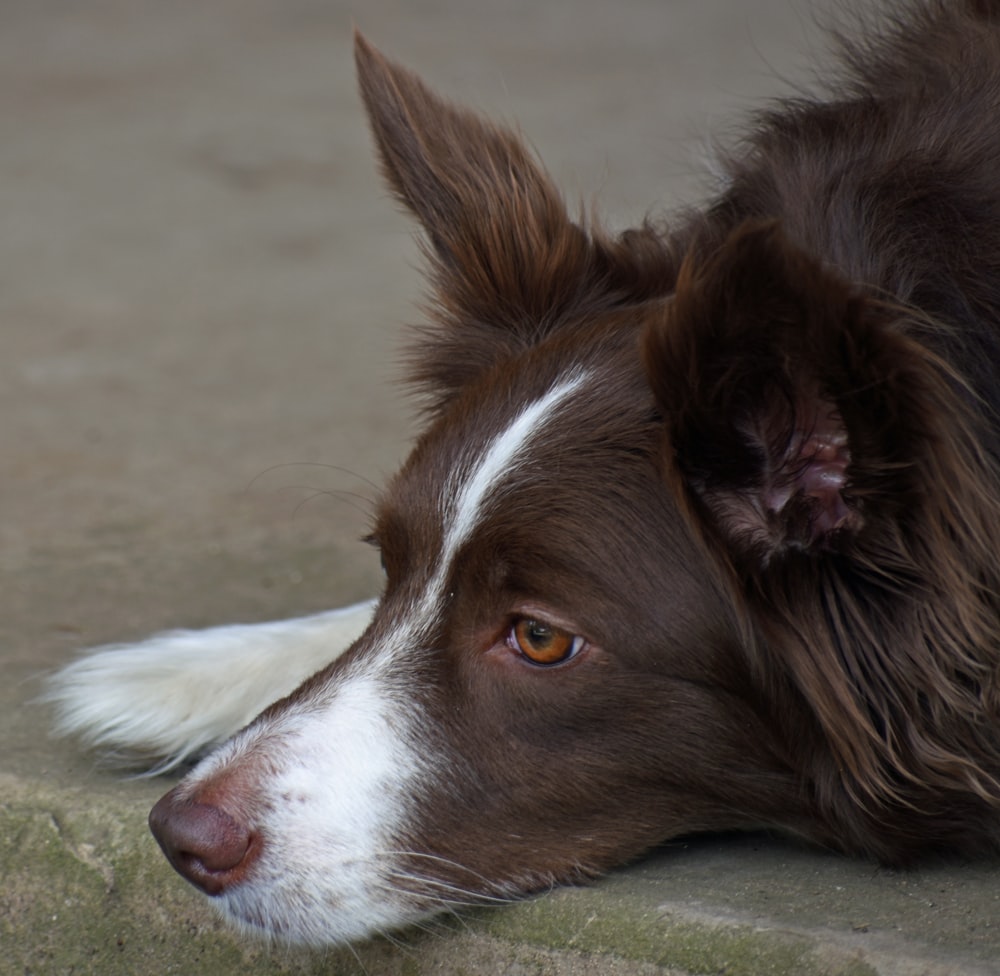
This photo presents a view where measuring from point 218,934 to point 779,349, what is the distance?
1567mm

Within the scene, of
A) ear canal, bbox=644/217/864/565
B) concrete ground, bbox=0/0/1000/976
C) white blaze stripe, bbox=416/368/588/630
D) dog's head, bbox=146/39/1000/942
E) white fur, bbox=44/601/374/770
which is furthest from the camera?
white fur, bbox=44/601/374/770

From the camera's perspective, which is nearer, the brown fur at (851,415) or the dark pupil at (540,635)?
the brown fur at (851,415)

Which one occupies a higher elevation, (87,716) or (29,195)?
(29,195)

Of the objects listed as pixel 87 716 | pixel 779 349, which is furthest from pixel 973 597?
pixel 87 716

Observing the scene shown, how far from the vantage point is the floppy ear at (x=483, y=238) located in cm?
335

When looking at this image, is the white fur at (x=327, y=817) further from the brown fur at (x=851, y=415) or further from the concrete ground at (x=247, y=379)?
the brown fur at (x=851, y=415)

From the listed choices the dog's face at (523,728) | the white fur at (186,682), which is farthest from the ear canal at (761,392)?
the white fur at (186,682)

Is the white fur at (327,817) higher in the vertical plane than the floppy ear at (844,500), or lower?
lower

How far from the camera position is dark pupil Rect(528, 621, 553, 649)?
9.09ft

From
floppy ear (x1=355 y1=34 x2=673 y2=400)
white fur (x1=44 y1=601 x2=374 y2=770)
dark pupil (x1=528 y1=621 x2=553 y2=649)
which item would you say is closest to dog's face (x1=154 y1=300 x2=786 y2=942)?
dark pupil (x1=528 y1=621 x2=553 y2=649)

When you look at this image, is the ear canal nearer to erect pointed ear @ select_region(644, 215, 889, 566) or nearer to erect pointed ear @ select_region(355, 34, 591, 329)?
erect pointed ear @ select_region(644, 215, 889, 566)

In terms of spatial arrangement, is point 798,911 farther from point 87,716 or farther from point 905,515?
point 87,716

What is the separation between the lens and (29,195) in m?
→ 9.93

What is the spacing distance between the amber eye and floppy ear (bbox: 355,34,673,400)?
0.78m
